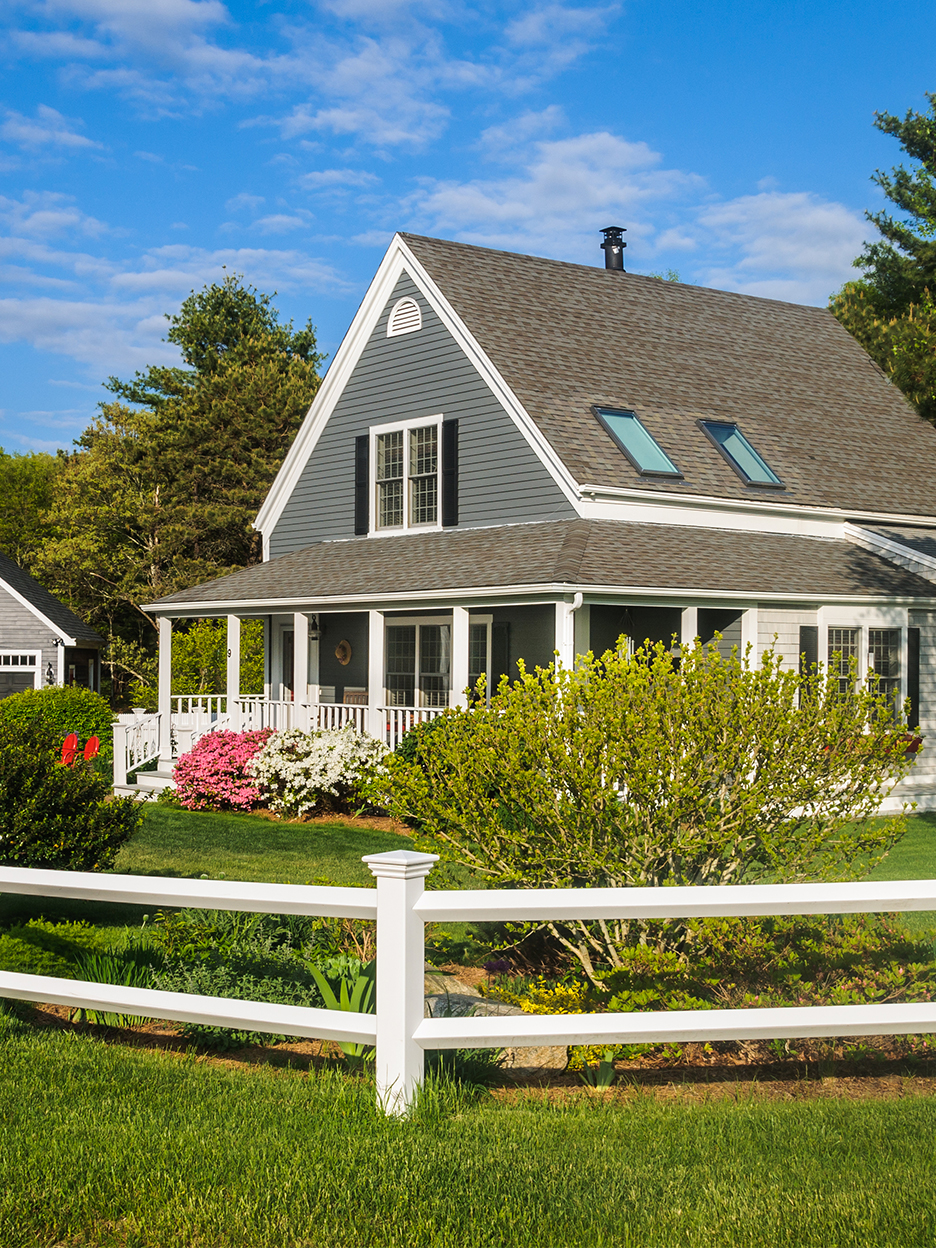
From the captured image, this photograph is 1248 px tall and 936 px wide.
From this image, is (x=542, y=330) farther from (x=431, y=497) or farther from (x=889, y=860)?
(x=889, y=860)

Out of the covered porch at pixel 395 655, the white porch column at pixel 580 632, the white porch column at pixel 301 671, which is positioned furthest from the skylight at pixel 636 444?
the white porch column at pixel 301 671

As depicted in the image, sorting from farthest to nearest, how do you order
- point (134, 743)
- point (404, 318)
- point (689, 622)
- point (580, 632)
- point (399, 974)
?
point (134, 743) < point (404, 318) < point (689, 622) < point (580, 632) < point (399, 974)

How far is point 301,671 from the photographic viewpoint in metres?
19.5

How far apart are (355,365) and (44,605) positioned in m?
17.6

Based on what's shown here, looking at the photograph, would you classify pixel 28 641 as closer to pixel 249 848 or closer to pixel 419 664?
pixel 419 664

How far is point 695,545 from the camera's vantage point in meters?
17.8

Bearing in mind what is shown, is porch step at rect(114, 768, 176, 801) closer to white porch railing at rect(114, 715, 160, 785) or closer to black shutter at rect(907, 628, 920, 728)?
white porch railing at rect(114, 715, 160, 785)

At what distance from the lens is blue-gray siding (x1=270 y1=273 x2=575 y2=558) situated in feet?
61.4

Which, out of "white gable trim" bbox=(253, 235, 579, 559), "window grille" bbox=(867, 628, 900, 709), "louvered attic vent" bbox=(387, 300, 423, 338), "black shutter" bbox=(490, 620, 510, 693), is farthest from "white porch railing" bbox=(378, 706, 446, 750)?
"louvered attic vent" bbox=(387, 300, 423, 338)

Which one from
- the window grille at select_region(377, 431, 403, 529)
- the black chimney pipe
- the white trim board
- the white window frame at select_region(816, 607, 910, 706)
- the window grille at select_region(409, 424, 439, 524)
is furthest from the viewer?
the black chimney pipe

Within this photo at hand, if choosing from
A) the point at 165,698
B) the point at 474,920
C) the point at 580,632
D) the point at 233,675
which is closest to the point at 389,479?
the point at 233,675

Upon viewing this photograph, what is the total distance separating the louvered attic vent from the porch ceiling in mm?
3760

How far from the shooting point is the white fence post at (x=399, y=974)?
4.59m

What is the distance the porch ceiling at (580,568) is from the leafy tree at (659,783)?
8.30 meters
